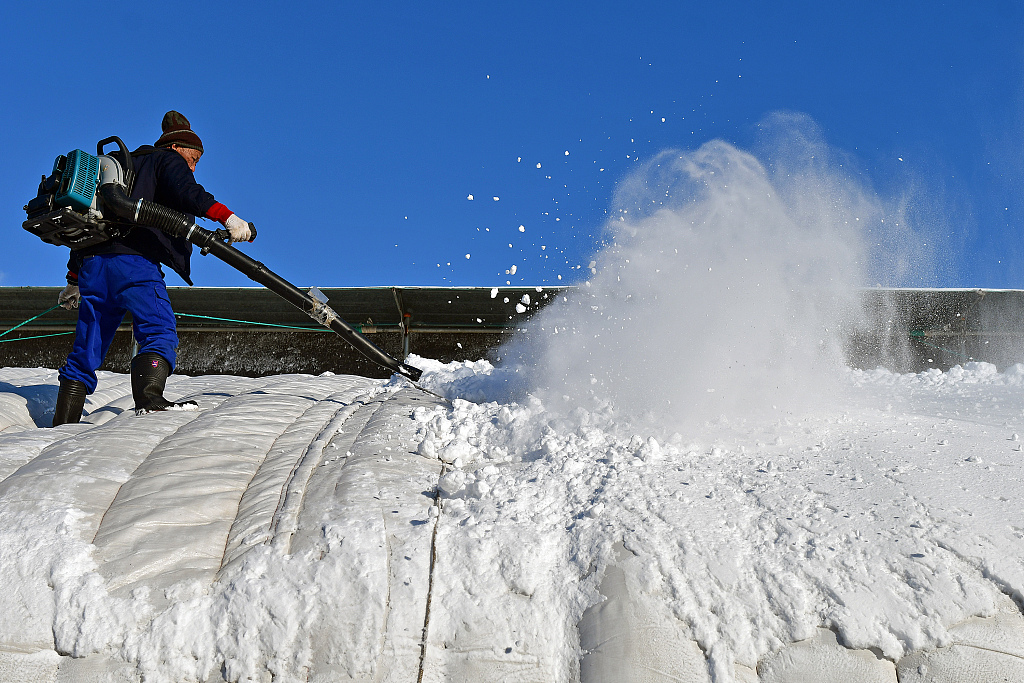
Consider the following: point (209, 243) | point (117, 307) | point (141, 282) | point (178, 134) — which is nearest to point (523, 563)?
point (209, 243)

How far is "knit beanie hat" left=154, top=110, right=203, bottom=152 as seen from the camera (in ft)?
10.8

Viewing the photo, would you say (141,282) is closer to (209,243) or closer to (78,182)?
(209,243)

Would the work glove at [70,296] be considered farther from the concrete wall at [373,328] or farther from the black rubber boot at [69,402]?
the concrete wall at [373,328]

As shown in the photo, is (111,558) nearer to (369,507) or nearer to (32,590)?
(32,590)

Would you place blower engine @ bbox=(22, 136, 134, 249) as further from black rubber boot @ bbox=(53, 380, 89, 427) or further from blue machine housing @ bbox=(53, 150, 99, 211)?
black rubber boot @ bbox=(53, 380, 89, 427)

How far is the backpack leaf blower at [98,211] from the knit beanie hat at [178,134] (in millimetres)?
268

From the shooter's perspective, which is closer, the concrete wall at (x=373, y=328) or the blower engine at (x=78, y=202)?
the blower engine at (x=78, y=202)

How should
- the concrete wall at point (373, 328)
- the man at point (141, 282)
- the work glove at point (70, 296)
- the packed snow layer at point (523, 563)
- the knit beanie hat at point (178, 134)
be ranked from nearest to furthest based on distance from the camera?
the packed snow layer at point (523, 563) → the man at point (141, 282) → the knit beanie hat at point (178, 134) → the work glove at point (70, 296) → the concrete wall at point (373, 328)

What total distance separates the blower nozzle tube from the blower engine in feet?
0.17

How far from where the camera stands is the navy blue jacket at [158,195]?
3.04 m

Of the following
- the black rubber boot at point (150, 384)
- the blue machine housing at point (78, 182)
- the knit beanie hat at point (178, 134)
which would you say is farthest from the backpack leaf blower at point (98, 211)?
the black rubber boot at point (150, 384)

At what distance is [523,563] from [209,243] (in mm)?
2150

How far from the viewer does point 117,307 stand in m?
3.10

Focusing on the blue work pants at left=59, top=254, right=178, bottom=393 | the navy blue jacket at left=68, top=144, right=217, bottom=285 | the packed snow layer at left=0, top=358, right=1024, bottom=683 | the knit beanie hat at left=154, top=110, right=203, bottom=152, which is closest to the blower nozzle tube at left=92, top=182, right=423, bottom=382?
the navy blue jacket at left=68, top=144, right=217, bottom=285
